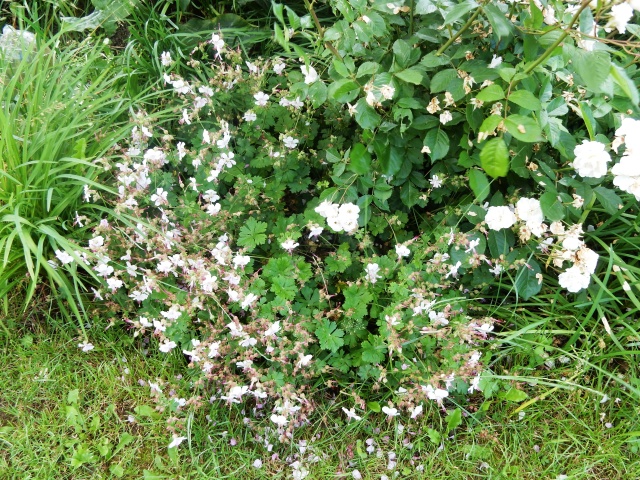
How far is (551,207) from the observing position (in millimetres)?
1705

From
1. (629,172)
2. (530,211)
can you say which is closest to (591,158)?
(629,172)

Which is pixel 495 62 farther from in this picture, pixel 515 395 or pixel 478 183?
pixel 515 395

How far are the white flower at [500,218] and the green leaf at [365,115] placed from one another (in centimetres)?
48

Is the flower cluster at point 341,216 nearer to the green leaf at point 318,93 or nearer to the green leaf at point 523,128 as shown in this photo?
the green leaf at point 318,93

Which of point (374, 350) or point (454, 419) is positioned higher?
point (374, 350)

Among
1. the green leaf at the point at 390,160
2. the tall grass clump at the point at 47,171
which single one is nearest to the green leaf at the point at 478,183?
the green leaf at the point at 390,160

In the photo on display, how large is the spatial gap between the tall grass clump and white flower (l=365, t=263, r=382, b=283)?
1.04 m

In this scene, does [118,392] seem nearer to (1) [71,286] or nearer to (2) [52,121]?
(1) [71,286]

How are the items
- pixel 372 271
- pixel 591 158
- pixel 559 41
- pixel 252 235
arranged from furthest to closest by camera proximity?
pixel 252 235 → pixel 372 271 → pixel 591 158 → pixel 559 41

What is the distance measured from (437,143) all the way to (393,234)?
489 millimetres

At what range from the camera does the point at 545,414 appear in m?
1.98

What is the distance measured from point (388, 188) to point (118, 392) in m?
1.27

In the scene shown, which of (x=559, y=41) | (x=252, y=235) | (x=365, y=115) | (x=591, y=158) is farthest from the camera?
(x=252, y=235)

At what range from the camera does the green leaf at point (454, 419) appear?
1858 mm
